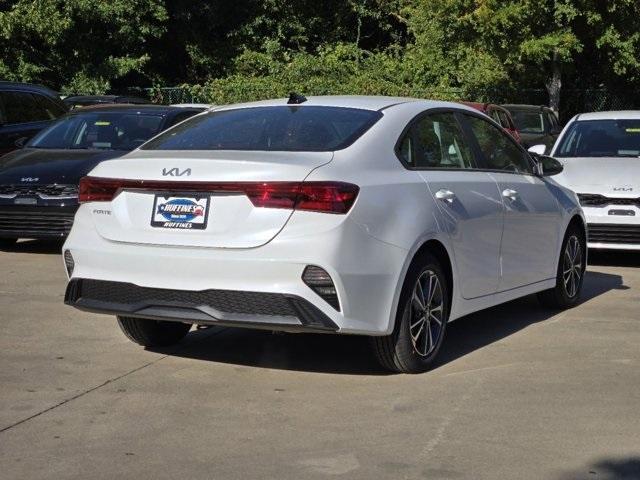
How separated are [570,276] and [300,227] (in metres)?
3.79

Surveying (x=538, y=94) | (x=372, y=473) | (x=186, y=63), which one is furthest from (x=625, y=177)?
(x=186, y=63)

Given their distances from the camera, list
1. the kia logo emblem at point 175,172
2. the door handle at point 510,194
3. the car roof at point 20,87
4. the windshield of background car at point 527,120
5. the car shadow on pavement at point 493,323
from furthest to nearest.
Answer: the windshield of background car at point 527,120, the car roof at point 20,87, the door handle at point 510,194, the car shadow on pavement at point 493,323, the kia logo emblem at point 175,172

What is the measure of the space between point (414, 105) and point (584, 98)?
26306 mm

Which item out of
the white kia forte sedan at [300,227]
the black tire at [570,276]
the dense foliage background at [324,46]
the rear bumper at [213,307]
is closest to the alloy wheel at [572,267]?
the black tire at [570,276]

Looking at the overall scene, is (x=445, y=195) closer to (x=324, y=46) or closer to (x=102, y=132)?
(x=102, y=132)

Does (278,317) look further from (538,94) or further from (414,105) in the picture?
(538,94)

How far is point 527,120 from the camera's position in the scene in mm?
24812

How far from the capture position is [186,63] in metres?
41.4

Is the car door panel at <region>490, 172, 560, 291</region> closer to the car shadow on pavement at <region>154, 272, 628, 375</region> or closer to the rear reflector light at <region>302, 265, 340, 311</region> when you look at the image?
the car shadow on pavement at <region>154, 272, 628, 375</region>

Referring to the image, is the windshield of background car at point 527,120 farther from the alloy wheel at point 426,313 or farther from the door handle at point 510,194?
the alloy wheel at point 426,313

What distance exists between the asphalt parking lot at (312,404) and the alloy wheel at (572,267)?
49 centimetres

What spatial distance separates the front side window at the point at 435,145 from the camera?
7.18 m

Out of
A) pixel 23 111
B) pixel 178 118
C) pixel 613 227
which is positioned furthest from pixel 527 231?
pixel 23 111

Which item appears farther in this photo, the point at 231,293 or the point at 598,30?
the point at 598,30
